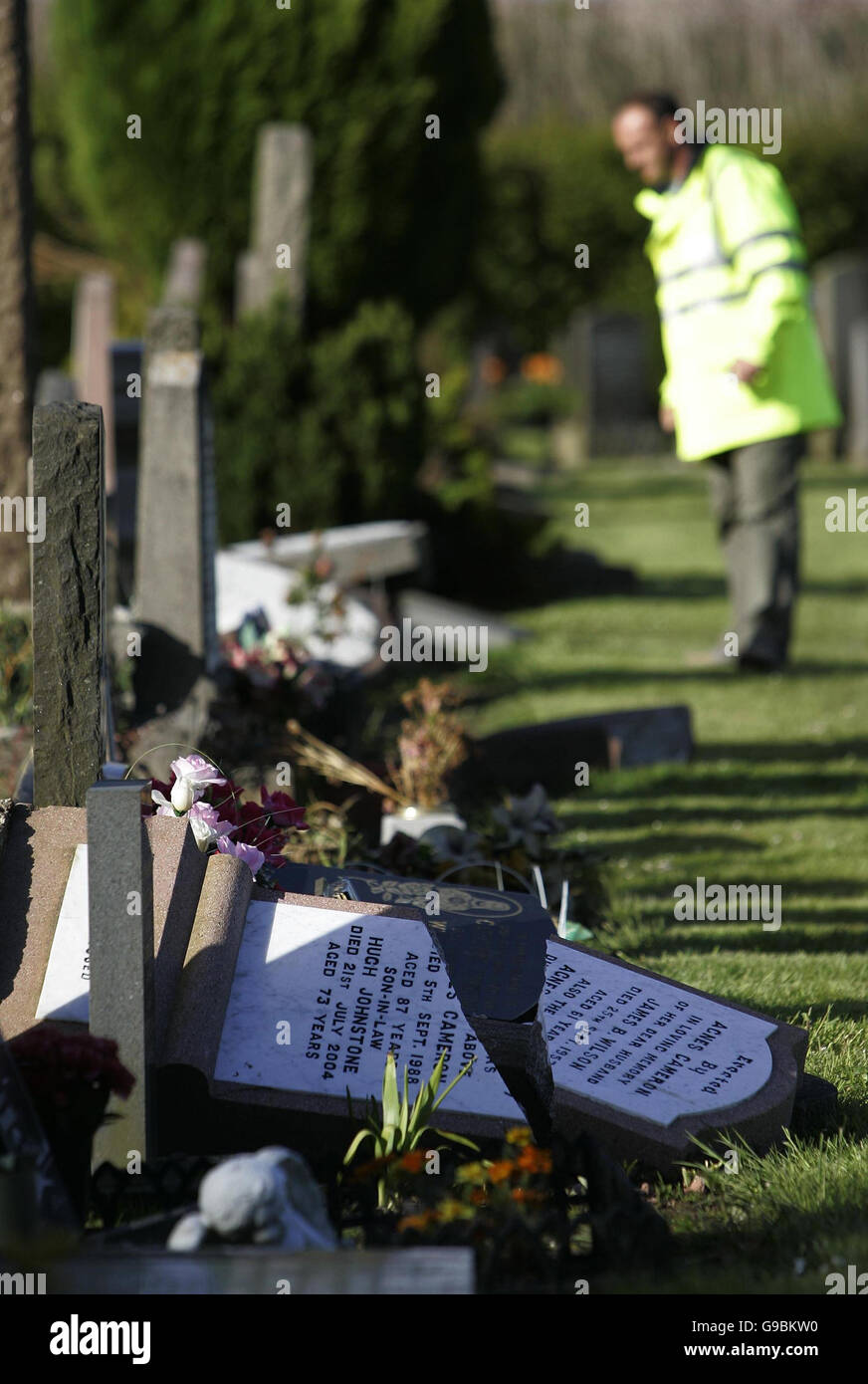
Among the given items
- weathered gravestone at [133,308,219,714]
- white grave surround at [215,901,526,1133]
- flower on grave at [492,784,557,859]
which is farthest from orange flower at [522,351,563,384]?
white grave surround at [215,901,526,1133]

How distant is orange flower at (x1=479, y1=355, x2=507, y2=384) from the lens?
21.0 m

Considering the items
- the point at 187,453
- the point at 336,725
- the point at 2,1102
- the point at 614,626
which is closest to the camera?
the point at 2,1102

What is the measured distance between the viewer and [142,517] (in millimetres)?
4746

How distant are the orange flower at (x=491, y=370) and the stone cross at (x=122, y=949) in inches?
756

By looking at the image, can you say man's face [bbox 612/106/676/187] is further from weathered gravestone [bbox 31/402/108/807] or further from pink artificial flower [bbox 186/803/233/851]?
pink artificial flower [bbox 186/803/233/851]

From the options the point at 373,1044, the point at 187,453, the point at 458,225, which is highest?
the point at 458,225

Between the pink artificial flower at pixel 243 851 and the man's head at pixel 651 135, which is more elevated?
the man's head at pixel 651 135

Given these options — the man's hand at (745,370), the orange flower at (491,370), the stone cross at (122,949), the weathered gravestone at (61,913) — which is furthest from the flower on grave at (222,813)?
the orange flower at (491,370)

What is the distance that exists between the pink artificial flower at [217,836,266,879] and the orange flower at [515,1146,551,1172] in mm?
771

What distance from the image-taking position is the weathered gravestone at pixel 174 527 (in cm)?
470

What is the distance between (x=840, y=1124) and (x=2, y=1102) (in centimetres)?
145

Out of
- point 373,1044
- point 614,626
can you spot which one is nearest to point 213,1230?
point 373,1044

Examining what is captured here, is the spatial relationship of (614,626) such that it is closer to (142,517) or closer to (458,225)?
(458,225)

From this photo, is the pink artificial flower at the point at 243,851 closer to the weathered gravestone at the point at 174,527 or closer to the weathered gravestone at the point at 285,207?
the weathered gravestone at the point at 174,527
